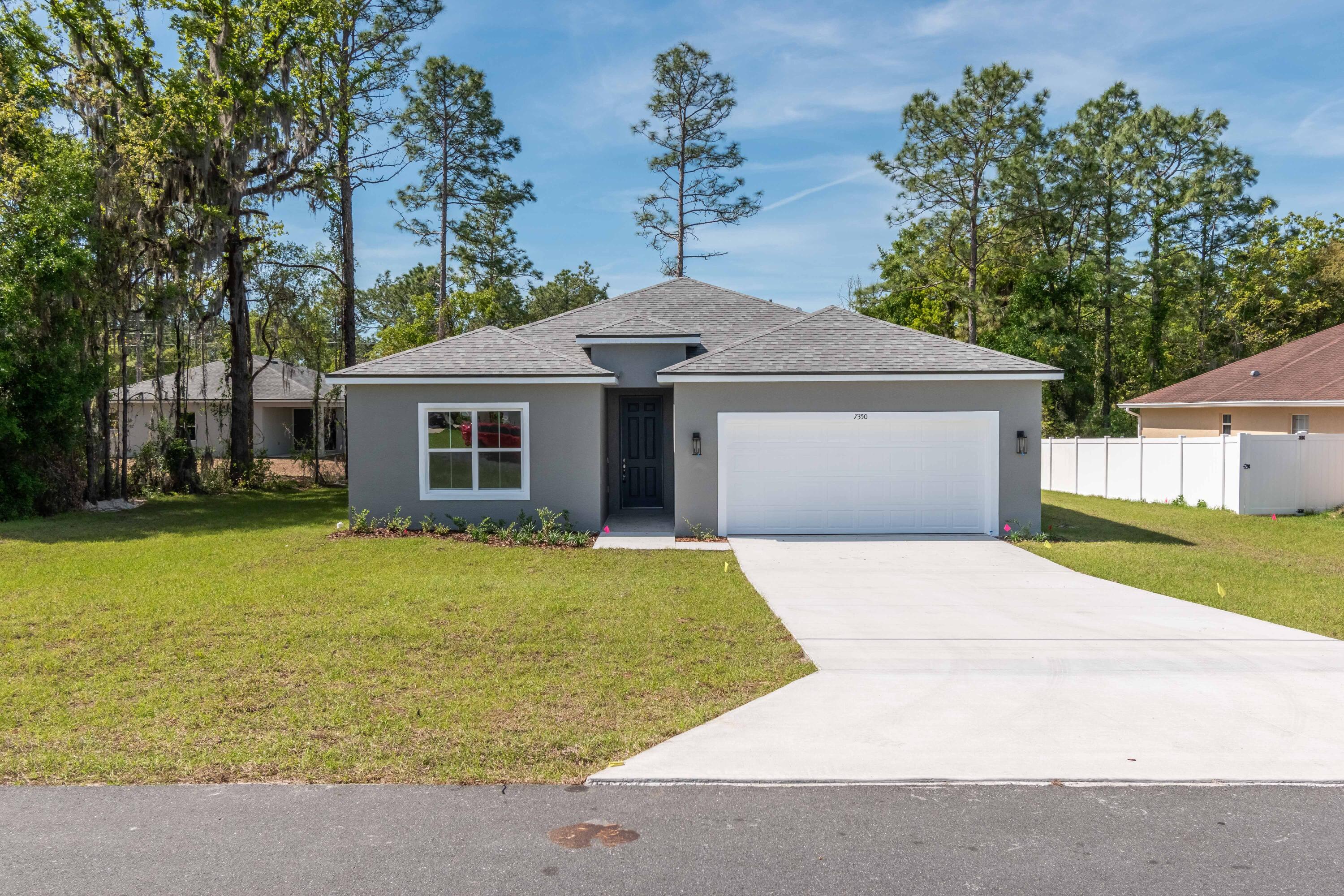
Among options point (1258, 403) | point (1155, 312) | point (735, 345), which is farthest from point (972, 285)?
point (735, 345)

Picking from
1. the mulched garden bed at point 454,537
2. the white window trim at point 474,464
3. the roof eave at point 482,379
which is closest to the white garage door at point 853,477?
the mulched garden bed at point 454,537

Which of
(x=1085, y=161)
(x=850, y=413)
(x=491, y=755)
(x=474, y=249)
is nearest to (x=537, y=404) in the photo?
(x=850, y=413)

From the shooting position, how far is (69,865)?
3.35m

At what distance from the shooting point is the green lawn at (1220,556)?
26.9 feet

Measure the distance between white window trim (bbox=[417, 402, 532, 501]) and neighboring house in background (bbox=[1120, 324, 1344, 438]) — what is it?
16328 mm

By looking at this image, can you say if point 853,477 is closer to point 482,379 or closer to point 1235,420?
point 482,379

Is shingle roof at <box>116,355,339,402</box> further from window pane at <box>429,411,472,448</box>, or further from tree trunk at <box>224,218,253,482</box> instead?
window pane at <box>429,411,472,448</box>

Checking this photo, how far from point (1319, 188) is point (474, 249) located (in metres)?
33.5

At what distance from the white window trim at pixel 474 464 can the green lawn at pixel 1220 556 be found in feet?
25.3

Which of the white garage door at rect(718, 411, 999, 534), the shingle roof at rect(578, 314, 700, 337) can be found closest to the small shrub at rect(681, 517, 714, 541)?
the white garage door at rect(718, 411, 999, 534)

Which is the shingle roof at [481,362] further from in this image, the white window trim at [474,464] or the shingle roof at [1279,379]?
the shingle roof at [1279,379]

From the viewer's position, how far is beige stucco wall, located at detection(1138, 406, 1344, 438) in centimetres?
1755

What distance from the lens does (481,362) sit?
13195mm

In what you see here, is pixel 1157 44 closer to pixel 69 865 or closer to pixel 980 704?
pixel 980 704
